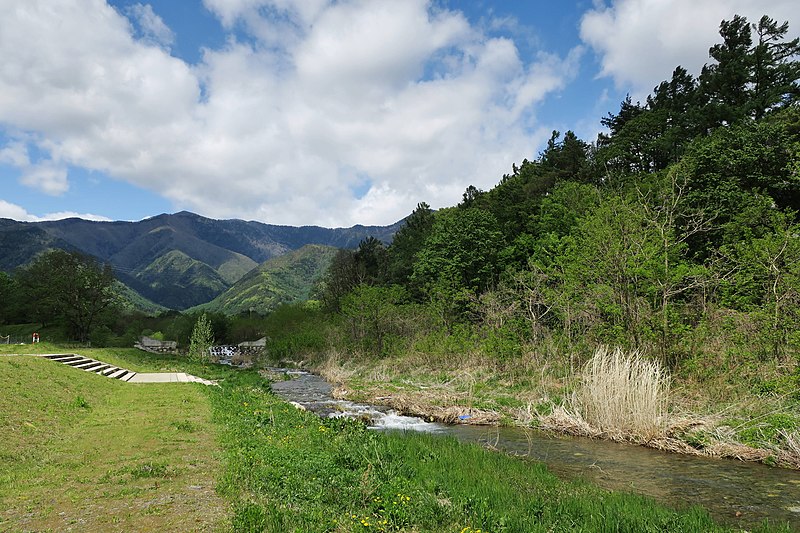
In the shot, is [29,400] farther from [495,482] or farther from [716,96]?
[716,96]

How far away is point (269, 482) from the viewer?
8.62 m

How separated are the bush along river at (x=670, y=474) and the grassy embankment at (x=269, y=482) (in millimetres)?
1341

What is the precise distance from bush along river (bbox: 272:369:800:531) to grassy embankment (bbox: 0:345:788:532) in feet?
4.40

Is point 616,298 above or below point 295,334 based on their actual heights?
above

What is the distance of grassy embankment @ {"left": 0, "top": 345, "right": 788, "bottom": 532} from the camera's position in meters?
7.06

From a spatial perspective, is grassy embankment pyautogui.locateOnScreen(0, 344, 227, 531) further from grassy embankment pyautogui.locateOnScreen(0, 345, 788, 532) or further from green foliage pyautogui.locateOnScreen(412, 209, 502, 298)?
green foliage pyautogui.locateOnScreen(412, 209, 502, 298)

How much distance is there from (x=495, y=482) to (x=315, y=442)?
4.88 meters

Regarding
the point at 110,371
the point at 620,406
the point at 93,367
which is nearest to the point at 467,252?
the point at 110,371

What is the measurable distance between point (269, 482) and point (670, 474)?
9.52 meters

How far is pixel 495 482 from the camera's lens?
9617 mm

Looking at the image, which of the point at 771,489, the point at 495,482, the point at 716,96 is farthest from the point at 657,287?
the point at 716,96

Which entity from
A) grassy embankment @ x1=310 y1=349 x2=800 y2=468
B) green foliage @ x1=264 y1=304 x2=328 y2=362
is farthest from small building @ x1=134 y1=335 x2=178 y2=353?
grassy embankment @ x1=310 y1=349 x2=800 y2=468

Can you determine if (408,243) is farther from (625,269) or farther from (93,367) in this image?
(625,269)

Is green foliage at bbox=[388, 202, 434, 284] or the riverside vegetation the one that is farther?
green foliage at bbox=[388, 202, 434, 284]
